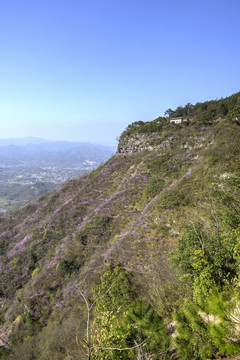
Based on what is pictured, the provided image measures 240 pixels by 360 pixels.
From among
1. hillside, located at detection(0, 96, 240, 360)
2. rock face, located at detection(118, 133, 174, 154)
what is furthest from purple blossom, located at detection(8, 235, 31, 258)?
rock face, located at detection(118, 133, 174, 154)

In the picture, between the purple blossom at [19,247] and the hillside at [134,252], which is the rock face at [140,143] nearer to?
the hillside at [134,252]

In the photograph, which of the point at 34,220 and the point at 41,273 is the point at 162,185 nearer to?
the point at 41,273

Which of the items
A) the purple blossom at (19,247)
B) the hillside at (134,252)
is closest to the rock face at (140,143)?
the hillside at (134,252)

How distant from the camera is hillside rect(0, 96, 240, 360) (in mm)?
7934

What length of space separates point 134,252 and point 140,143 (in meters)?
32.0

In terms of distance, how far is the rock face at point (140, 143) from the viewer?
40.0 meters

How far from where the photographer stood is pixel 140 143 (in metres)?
45.9

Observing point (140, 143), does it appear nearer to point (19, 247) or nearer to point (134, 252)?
point (134, 252)

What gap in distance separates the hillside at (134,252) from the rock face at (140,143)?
1.04 feet

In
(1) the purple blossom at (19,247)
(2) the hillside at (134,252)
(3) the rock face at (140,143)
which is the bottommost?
(1) the purple blossom at (19,247)

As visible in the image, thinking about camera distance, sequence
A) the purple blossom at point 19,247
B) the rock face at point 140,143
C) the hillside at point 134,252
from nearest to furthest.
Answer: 1. the hillside at point 134,252
2. the purple blossom at point 19,247
3. the rock face at point 140,143

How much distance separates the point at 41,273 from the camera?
2442 centimetres

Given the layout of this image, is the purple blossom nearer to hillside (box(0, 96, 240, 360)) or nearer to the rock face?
hillside (box(0, 96, 240, 360))

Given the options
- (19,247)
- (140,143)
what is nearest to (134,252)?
(19,247)
